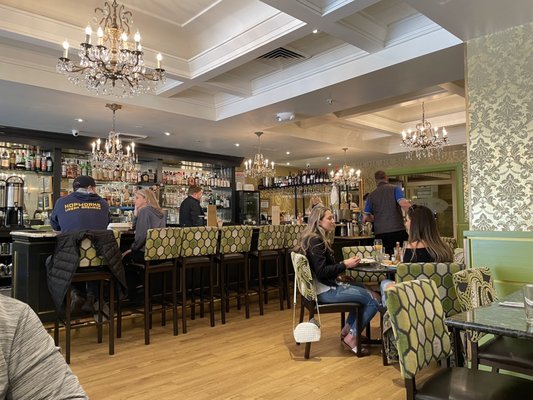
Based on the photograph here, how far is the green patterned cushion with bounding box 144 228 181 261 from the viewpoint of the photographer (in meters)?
4.06

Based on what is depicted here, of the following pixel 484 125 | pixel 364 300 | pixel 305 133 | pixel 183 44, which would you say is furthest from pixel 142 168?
pixel 484 125

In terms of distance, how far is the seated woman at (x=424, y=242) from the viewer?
3.19 metres

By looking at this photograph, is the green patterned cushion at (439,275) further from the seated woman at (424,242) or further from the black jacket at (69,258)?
the black jacket at (69,258)

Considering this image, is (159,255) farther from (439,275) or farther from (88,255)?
(439,275)

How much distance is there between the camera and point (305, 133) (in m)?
7.84

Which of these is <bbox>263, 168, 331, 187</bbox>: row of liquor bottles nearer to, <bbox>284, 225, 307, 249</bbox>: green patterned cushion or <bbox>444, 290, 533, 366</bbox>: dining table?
<bbox>284, 225, 307, 249</bbox>: green patterned cushion

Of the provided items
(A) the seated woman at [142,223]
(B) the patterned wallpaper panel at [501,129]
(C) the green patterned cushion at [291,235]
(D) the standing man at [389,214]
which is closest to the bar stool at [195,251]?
(A) the seated woman at [142,223]

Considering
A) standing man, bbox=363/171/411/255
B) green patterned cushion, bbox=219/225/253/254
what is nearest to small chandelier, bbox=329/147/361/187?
standing man, bbox=363/171/411/255

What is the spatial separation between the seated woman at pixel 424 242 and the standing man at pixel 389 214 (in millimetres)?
2005

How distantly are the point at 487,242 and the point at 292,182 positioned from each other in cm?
680

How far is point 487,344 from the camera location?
2.31 meters

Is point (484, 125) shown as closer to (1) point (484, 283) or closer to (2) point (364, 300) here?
(1) point (484, 283)

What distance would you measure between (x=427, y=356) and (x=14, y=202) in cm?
625

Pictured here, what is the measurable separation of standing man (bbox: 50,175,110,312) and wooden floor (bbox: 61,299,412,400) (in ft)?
1.37
